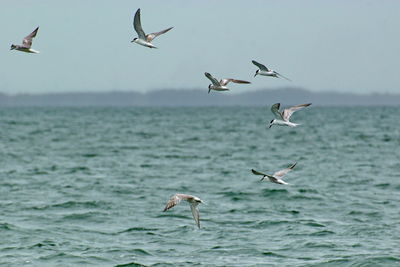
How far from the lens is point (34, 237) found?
2344 centimetres

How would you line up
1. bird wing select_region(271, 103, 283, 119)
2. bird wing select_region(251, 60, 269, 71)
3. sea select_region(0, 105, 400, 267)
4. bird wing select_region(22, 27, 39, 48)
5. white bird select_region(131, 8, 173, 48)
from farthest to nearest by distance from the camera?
sea select_region(0, 105, 400, 267) → bird wing select_region(22, 27, 39, 48) → white bird select_region(131, 8, 173, 48) → bird wing select_region(251, 60, 269, 71) → bird wing select_region(271, 103, 283, 119)

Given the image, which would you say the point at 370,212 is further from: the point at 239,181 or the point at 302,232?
the point at 239,181

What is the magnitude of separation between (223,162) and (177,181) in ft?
38.2

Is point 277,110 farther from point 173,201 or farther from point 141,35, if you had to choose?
point 141,35

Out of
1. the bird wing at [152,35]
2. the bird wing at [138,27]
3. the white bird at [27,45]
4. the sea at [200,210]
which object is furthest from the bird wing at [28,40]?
the sea at [200,210]

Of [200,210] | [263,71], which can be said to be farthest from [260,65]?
[200,210]

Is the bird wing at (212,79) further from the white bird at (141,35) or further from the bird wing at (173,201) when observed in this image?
the bird wing at (173,201)

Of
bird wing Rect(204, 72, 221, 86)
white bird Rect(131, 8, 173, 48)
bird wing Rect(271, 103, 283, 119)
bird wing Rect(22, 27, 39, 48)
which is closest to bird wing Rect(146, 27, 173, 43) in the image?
white bird Rect(131, 8, 173, 48)

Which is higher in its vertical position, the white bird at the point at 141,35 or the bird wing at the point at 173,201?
the white bird at the point at 141,35

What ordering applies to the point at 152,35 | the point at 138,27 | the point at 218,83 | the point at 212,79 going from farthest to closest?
the point at 152,35
the point at 138,27
the point at 218,83
the point at 212,79

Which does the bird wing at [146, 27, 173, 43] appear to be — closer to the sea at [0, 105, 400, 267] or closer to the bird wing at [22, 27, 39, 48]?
the bird wing at [22, 27, 39, 48]

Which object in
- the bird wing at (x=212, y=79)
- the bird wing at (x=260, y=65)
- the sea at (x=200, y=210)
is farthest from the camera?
the sea at (x=200, y=210)

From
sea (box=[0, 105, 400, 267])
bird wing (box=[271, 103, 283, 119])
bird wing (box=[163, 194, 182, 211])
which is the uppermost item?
bird wing (box=[271, 103, 283, 119])

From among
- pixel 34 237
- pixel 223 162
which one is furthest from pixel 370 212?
pixel 223 162
